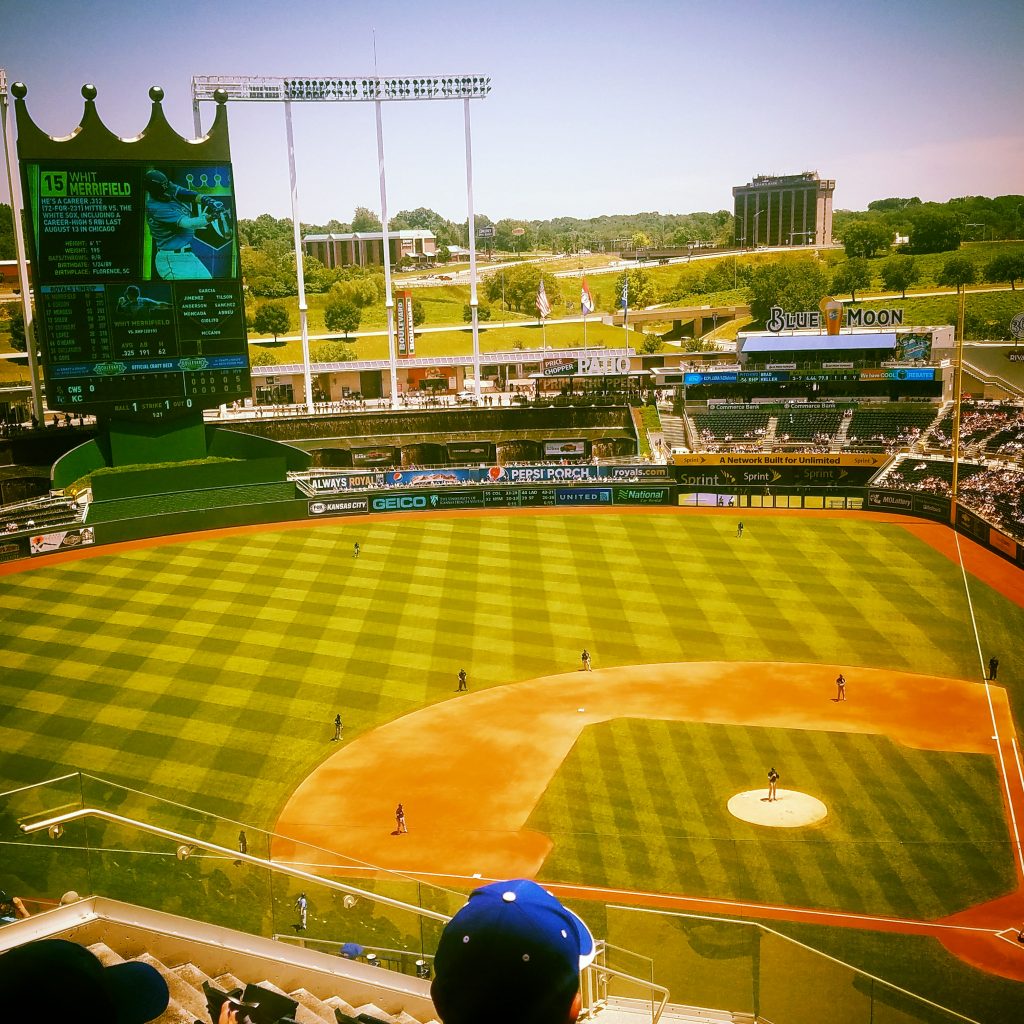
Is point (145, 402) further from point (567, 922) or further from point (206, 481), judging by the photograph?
point (567, 922)

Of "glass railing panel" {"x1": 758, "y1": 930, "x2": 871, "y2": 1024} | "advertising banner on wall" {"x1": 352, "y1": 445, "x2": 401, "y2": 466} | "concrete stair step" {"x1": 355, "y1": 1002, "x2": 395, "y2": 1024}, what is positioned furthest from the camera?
"advertising banner on wall" {"x1": 352, "y1": 445, "x2": 401, "y2": 466}

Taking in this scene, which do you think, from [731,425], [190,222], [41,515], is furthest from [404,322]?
[41,515]

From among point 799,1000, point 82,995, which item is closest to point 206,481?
point 799,1000

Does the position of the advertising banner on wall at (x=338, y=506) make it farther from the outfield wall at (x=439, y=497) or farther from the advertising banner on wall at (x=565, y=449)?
the advertising banner on wall at (x=565, y=449)

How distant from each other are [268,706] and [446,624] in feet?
29.4

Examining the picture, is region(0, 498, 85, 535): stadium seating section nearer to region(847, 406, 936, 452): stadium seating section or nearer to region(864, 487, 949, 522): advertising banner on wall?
region(864, 487, 949, 522): advertising banner on wall

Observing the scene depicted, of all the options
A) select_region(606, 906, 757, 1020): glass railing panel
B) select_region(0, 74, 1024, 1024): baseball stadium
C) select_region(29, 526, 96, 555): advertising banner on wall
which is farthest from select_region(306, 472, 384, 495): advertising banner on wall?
select_region(606, 906, 757, 1020): glass railing panel

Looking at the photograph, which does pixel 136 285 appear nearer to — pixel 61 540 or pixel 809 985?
pixel 61 540

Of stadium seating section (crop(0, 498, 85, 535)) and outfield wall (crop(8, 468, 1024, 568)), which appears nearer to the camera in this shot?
stadium seating section (crop(0, 498, 85, 535))

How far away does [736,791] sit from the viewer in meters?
24.7

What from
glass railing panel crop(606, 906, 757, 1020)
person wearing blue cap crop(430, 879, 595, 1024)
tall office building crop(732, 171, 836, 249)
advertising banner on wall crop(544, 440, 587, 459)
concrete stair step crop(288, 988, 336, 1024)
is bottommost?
advertising banner on wall crop(544, 440, 587, 459)

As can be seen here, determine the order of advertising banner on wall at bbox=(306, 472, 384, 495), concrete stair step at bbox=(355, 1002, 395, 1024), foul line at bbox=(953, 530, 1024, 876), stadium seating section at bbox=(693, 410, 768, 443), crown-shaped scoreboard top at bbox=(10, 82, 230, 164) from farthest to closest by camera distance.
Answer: stadium seating section at bbox=(693, 410, 768, 443), advertising banner on wall at bbox=(306, 472, 384, 495), crown-shaped scoreboard top at bbox=(10, 82, 230, 164), foul line at bbox=(953, 530, 1024, 876), concrete stair step at bbox=(355, 1002, 395, 1024)

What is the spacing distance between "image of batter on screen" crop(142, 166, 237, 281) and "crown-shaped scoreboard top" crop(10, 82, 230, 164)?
861 millimetres

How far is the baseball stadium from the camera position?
10.5 m
